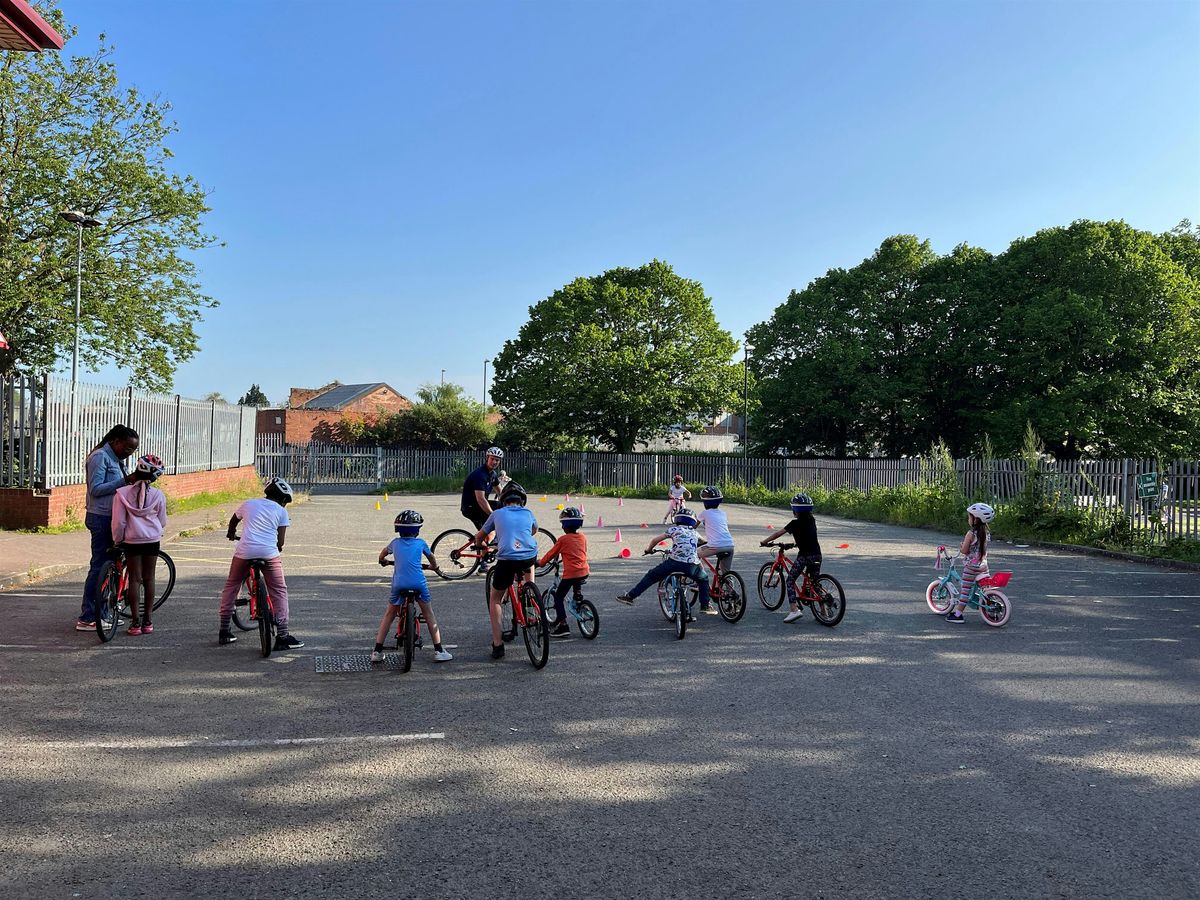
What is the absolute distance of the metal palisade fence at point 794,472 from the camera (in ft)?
54.5

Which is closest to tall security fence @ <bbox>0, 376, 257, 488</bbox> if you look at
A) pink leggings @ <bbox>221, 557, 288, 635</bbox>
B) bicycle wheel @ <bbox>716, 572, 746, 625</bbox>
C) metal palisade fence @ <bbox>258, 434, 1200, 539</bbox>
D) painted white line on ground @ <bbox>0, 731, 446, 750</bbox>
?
pink leggings @ <bbox>221, 557, 288, 635</bbox>

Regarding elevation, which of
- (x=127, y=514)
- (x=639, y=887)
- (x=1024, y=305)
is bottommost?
(x=639, y=887)

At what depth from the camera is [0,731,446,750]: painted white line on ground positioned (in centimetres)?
520

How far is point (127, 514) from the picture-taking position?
26.3ft

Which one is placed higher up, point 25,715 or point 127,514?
point 127,514

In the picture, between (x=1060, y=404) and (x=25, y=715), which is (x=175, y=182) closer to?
(x=25, y=715)

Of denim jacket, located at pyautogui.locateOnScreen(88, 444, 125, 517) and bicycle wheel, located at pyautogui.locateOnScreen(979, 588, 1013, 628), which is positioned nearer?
denim jacket, located at pyautogui.locateOnScreen(88, 444, 125, 517)

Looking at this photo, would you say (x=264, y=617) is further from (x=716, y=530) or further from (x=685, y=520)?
(x=716, y=530)

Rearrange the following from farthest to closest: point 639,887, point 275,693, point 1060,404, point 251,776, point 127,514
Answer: point 1060,404
point 127,514
point 275,693
point 251,776
point 639,887

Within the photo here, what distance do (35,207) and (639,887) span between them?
1299 inches

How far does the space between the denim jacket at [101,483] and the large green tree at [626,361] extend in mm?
37206

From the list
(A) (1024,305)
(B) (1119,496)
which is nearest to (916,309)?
(A) (1024,305)

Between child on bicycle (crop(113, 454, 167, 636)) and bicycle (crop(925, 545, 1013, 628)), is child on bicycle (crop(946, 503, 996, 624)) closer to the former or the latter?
bicycle (crop(925, 545, 1013, 628))

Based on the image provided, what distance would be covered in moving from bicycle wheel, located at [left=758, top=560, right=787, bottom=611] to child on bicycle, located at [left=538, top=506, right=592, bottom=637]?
8.71ft
